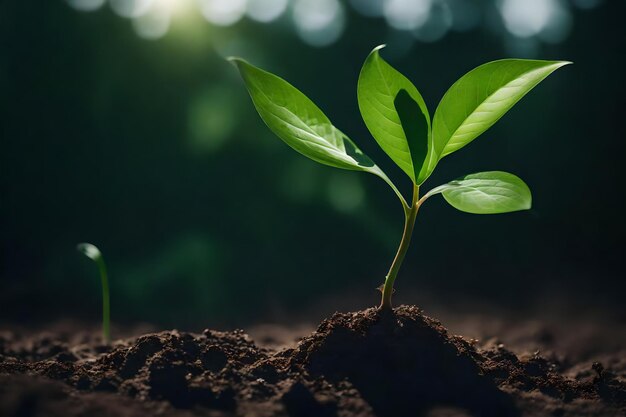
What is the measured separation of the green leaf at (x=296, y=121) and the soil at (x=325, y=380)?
0.86 feet

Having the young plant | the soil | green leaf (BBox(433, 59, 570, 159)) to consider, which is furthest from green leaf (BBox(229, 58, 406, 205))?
the soil

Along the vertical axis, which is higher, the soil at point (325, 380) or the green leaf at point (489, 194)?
the green leaf at point (489, 194)

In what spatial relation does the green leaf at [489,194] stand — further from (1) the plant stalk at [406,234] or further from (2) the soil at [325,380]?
(2) the soil at [325,380]

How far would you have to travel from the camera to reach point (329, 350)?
1.10 meters

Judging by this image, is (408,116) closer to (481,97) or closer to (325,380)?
(481,97)

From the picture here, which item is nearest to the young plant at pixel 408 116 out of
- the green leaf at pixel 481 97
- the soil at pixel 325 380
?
the green leaf at pixel 481 97

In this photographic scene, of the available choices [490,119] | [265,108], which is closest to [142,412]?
[265,108]

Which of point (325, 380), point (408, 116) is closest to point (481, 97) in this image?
point (408, 116)

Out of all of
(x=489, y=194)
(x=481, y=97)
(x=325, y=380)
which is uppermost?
(x=481, y=97)

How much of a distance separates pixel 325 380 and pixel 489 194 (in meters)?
0.40

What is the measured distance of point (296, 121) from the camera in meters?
1.11

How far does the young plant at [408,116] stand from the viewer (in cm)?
101

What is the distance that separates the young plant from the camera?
1008 mm

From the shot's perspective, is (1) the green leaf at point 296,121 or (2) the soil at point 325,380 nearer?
(2) the soil at point 325,380
